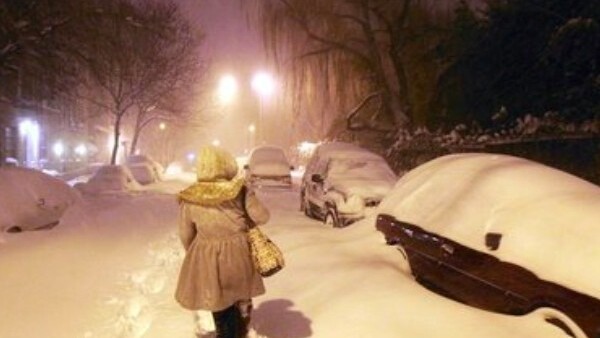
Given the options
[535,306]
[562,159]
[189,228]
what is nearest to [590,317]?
[535,306]

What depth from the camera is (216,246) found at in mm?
5031

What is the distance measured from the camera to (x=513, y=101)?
53.6ft

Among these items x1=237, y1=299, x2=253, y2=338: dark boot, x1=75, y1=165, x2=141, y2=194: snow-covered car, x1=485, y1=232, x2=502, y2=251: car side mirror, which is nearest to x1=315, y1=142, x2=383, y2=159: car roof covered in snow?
x1=485, y1=232, x2=502, y2=251: car side mirror

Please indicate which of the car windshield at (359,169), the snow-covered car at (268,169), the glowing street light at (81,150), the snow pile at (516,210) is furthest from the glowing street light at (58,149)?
the snow pile at (516,210)

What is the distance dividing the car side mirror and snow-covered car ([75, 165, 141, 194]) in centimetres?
2153

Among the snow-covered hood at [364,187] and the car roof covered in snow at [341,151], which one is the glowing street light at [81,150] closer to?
the car roof covered in snow at [341,151]

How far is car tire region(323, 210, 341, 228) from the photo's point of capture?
12.6 metres

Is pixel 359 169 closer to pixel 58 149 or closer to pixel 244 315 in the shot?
pixel 244 315

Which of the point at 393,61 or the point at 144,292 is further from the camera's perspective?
the point at 393,61

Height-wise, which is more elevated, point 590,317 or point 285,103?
point 285,103

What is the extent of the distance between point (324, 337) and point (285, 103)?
61.8 feet

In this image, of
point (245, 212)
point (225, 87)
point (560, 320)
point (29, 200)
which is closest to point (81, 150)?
point (225, 87)

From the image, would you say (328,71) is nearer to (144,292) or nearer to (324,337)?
(144,292)

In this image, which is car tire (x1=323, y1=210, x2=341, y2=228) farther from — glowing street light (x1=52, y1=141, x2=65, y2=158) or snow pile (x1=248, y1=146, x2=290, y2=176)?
glowing street light (x1=52, y1=141, x2=65, y2=158)
